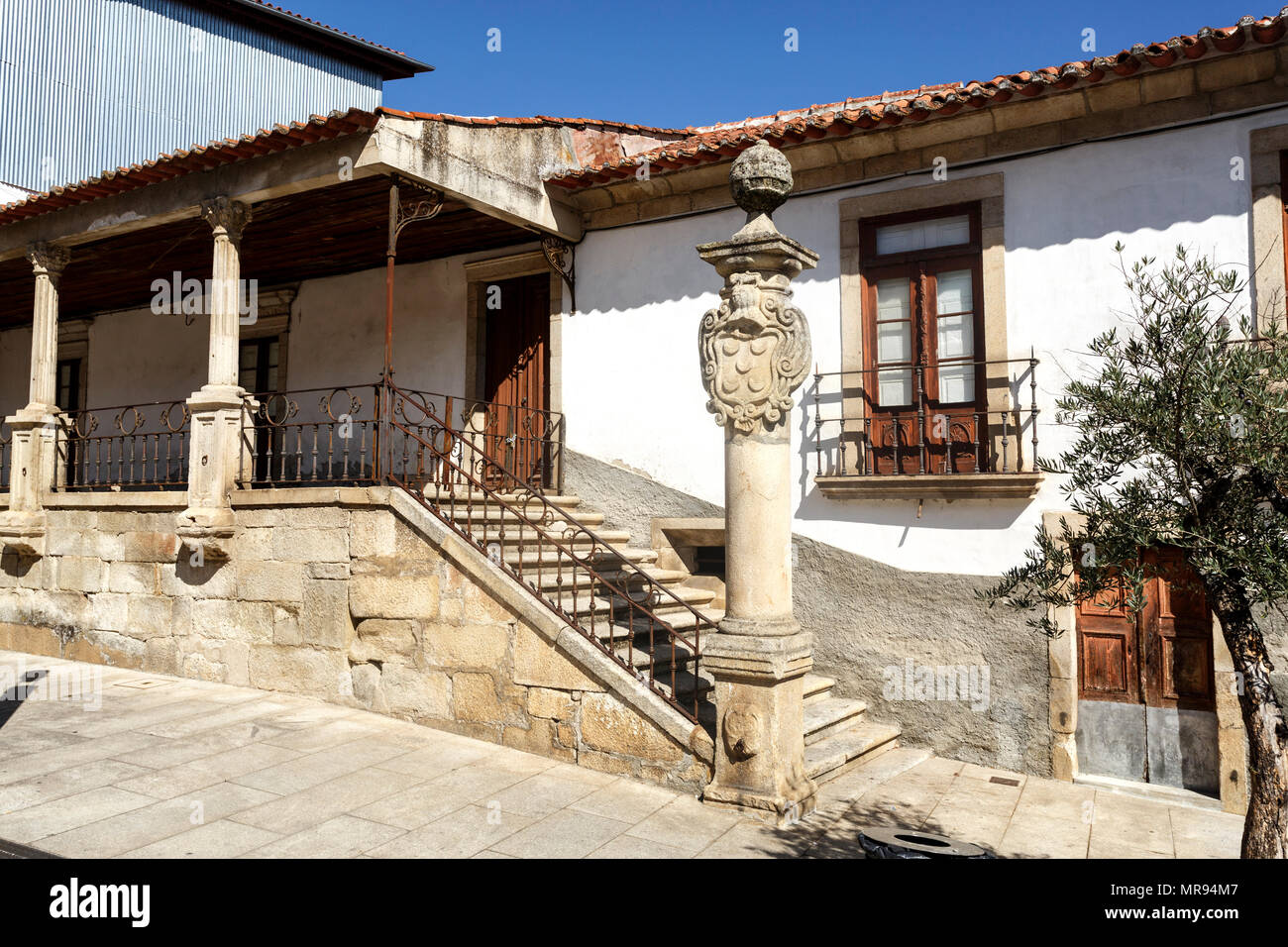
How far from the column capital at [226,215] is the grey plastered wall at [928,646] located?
5.54m

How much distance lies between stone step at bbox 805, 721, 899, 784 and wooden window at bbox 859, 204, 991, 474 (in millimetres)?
1937

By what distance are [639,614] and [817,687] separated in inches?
57.2

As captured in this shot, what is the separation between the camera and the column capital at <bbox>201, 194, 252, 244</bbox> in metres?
8.09

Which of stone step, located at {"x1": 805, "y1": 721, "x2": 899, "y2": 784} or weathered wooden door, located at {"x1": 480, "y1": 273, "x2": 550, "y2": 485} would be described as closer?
stone step, located at {"x1": 805, "y1": 721, "x2": 899, "y2": 784}

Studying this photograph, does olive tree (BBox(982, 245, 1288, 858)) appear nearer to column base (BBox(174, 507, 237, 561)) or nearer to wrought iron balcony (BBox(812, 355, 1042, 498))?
wrought iron balcony (BBox(812, 355, 1042, 498))

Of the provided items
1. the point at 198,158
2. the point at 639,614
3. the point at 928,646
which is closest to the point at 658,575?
the point at 639,614

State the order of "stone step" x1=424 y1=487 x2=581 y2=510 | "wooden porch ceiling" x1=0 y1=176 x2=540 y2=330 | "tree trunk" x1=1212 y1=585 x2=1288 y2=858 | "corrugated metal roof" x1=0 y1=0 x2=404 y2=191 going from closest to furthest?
"tree trunk" x1=1212 y1=585 x2=1288 y2=858 → "stone step" x1=424 y1=487 x2=581 y2=510 → "wooden porch ceiling" x1=0 y1=176 x2=540 y2=330 → "corrugated metal roof" x1=0 y1=0 x2=404 y2=191

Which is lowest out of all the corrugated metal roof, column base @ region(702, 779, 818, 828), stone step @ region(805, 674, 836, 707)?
column base @ region(702, 779, 818, 828)

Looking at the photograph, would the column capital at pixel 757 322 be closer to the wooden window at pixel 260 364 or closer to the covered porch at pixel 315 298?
the covered porch at pixel 315 298

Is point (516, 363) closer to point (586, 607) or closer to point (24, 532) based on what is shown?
point (586, 607)

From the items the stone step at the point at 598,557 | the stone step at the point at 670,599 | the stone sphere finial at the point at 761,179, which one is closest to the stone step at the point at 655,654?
the stone step at the point at 670,599

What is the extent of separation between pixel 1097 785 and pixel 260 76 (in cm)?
1843

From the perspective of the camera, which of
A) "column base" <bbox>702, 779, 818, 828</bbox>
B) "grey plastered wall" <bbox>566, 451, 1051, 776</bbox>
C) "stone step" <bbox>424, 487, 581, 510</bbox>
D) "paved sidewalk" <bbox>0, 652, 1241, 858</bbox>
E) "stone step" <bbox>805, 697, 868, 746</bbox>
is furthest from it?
"stone step" <bbox>424, 487, 581, 510</bbox>

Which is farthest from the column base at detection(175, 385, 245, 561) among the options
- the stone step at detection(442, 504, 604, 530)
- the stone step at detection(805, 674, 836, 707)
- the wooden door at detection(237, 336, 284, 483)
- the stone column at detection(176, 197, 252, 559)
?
the stone step at detection(805, 674, 836, 707)
